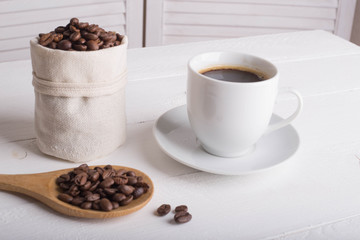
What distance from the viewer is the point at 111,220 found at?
23.8 inches

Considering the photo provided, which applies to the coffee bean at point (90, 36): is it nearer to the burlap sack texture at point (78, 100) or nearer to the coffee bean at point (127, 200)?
the burlap sack texture at point (78, 100)

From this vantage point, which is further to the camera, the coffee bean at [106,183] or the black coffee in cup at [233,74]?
the black coffee in cup at [233,74]

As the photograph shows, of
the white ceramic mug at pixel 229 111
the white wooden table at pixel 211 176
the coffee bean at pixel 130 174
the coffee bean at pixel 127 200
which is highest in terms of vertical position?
the white ceramic mug at pixel 229 111

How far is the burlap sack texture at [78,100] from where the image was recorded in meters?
0.66

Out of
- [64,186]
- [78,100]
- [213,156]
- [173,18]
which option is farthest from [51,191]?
[173,18]

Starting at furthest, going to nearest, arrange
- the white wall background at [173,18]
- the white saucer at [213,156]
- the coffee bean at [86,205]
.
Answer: the white wall background at [173,18], the white saucer at [213,156], the coffee bean at [86,205]

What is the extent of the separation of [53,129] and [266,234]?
0.32 meters

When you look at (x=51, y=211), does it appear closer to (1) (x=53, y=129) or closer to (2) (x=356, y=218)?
(1) (x=53, y=129)

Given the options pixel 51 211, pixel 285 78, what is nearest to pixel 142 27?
pixel 285 78

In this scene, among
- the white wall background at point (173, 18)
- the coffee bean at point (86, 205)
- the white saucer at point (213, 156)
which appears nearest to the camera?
the coffee bean at point (86, 205)

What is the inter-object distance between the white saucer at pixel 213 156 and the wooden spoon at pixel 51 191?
0.26ft

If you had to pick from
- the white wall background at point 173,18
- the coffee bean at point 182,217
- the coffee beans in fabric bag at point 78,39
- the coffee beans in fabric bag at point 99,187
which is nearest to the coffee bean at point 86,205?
the coffee beans in fabric bag at point 99,187

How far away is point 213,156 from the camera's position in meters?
0.73

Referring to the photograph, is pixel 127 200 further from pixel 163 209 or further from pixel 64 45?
pixel 64 45
